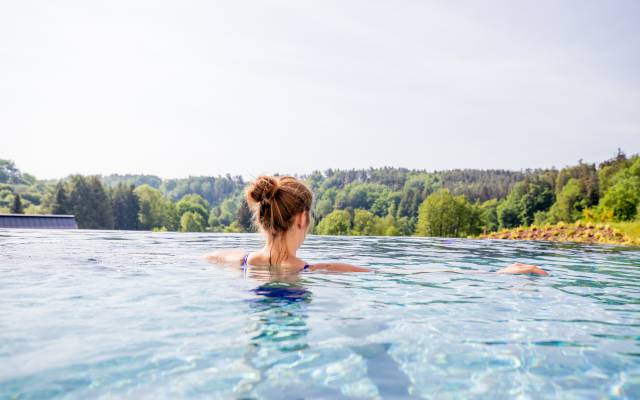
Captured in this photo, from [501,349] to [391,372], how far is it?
82cm

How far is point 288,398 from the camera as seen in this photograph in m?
1.90

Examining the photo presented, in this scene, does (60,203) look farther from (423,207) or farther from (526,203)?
(526,203)

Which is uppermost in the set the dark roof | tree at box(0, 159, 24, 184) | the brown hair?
tree at box(0, 159, 24, 184)

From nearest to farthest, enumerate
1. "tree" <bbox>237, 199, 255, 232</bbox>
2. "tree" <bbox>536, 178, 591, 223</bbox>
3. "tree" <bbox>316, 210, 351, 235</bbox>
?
"tree" <bbox>237, 199, 255, 232</bbox> → "tree" <bbox>316, 210, 351, 235</bbox> → "tree" <bbox>536, 178, 591, 223</bbox>

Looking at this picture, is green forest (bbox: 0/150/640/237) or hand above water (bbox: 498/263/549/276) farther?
green forest (bbox: 0/150/640/237)

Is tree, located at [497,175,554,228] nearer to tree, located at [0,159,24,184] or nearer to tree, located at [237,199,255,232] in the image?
tree, located at [237,199,255,232]

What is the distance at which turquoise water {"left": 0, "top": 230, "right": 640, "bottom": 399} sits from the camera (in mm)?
2064

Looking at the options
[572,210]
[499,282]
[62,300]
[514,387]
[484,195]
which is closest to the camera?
[514,387]

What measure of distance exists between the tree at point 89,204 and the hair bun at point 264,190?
7996 cm

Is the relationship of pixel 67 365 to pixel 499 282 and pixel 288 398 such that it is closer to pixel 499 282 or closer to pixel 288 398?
pixel 288 398

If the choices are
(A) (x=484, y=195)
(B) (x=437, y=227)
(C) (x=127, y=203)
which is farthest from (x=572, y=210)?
(C) (x=127, y=203)

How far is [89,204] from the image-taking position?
254 feet

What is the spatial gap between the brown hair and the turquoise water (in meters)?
0.68

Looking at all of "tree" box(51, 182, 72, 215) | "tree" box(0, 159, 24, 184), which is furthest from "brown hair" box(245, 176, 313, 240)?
"tree" box(0, 159, 24, 184)
